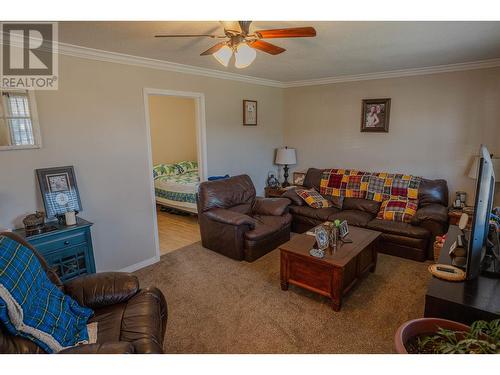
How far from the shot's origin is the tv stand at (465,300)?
1.45m

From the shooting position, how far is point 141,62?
321 centimetres

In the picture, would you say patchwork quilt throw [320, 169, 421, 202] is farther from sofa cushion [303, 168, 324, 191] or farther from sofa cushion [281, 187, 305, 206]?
sofa cushion [281, 187, 305, 206]

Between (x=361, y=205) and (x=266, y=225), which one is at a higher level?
(x=361, y=205)

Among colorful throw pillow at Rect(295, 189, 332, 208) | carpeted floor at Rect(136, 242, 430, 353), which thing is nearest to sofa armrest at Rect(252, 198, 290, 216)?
colorful throw pillow at Rect(295, 189, 332, 208)

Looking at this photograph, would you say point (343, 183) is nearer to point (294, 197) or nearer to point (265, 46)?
point (294, 197)

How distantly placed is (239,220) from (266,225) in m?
0.45

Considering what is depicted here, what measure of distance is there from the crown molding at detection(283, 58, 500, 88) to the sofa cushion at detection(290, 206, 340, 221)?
2.04 metres

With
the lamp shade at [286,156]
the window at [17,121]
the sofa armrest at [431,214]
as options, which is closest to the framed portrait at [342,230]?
the sofa armrest at [431,214]

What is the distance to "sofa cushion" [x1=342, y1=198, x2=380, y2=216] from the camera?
405 cm

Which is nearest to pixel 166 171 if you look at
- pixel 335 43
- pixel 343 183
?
pixel 343 183

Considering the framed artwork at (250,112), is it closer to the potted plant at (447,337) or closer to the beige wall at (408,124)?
the beige wall at (408,124)

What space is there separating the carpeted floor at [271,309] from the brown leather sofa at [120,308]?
507mm
